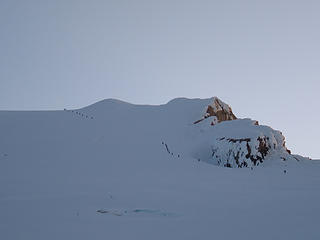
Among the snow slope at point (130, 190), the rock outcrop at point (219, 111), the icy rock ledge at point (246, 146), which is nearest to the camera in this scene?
the snow slope at point (130, 190)

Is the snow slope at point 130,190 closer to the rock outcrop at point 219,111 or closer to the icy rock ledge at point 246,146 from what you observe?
the icy rock ledge at point 246,146

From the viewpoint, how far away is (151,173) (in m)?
12.9

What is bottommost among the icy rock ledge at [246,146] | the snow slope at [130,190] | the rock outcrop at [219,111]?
the snow slope at [130,190]

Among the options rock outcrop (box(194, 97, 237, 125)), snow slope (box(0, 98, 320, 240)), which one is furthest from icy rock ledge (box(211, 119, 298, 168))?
rock outcrop (box(194, 97, 237, 125))

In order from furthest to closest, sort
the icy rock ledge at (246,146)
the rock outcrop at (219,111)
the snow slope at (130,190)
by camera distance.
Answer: the rock outcrop at (219,111) → the icy rock ledge at (246,146) → the snow slope at (130,190)

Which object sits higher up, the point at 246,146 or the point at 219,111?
the point at 219,111

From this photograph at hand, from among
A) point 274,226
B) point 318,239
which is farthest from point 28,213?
point 318,239

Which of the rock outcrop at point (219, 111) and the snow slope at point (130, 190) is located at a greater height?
the rock outcrop at point (219, 111)

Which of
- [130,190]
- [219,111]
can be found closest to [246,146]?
[219,111]

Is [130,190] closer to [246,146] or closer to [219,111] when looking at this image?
[246,146]

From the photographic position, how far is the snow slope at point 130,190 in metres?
5.11

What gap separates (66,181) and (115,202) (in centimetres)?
362

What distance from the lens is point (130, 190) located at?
29.0ft

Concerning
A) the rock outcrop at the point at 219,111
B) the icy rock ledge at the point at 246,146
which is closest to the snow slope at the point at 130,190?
the icy rock ledge at the point at 246,146
